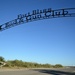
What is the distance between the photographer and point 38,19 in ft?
116

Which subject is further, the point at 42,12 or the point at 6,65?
the point at 6,65

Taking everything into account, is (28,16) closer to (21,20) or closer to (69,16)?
(21,20)

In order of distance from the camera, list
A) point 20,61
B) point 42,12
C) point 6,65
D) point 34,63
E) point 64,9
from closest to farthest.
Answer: point 64,9
point 42,12
point 6,65
point 20,61
point 34,63

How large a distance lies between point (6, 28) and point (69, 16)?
1093 centimetres

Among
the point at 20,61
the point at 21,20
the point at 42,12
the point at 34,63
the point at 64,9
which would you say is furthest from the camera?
the point at 34,63

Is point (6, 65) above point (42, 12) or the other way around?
the other way around

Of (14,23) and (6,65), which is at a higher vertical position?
(14,23)

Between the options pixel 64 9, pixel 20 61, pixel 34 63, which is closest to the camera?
pixel 64 9

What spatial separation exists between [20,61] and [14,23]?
33.9 metres

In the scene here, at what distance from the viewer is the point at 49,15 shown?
34.2m

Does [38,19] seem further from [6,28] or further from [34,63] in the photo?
[34,63]

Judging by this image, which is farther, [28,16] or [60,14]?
[28,16]

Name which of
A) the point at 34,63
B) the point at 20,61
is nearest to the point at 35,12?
the point at 20,61

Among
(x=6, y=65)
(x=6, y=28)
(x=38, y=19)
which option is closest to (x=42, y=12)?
(x=38, y=19)
